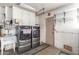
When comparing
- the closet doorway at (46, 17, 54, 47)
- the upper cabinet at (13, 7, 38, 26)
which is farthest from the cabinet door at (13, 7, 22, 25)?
the closet doorway at (46, 17, 54, 47)

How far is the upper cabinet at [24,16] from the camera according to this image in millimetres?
1413

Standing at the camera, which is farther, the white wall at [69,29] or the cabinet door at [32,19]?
the cabinet door at [32,19]

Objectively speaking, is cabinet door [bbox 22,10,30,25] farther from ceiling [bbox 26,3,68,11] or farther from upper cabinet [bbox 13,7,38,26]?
ceiling [bbox 26,3,68,11]

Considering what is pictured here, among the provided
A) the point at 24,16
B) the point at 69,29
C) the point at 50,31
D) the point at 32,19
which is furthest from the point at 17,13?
the point at 69,29

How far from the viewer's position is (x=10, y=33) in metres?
1.39

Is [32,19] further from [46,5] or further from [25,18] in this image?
[46,5]

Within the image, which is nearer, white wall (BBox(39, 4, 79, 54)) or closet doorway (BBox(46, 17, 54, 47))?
white wall (BBox(39, 4, 79, 54))

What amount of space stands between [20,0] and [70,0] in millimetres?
838

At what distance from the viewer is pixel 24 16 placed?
57.7 inches

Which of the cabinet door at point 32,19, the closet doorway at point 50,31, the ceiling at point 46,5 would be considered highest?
the ceiling at point 46,5

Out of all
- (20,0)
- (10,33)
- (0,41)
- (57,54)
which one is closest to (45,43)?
(57,54)

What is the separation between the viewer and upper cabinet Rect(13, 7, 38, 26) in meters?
1.41

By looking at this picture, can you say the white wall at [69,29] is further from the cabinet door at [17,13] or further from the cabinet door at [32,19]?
the cabinet door at [17,13]

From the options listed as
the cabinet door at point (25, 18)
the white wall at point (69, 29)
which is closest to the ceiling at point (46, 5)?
the white wall at point (69, 29)
